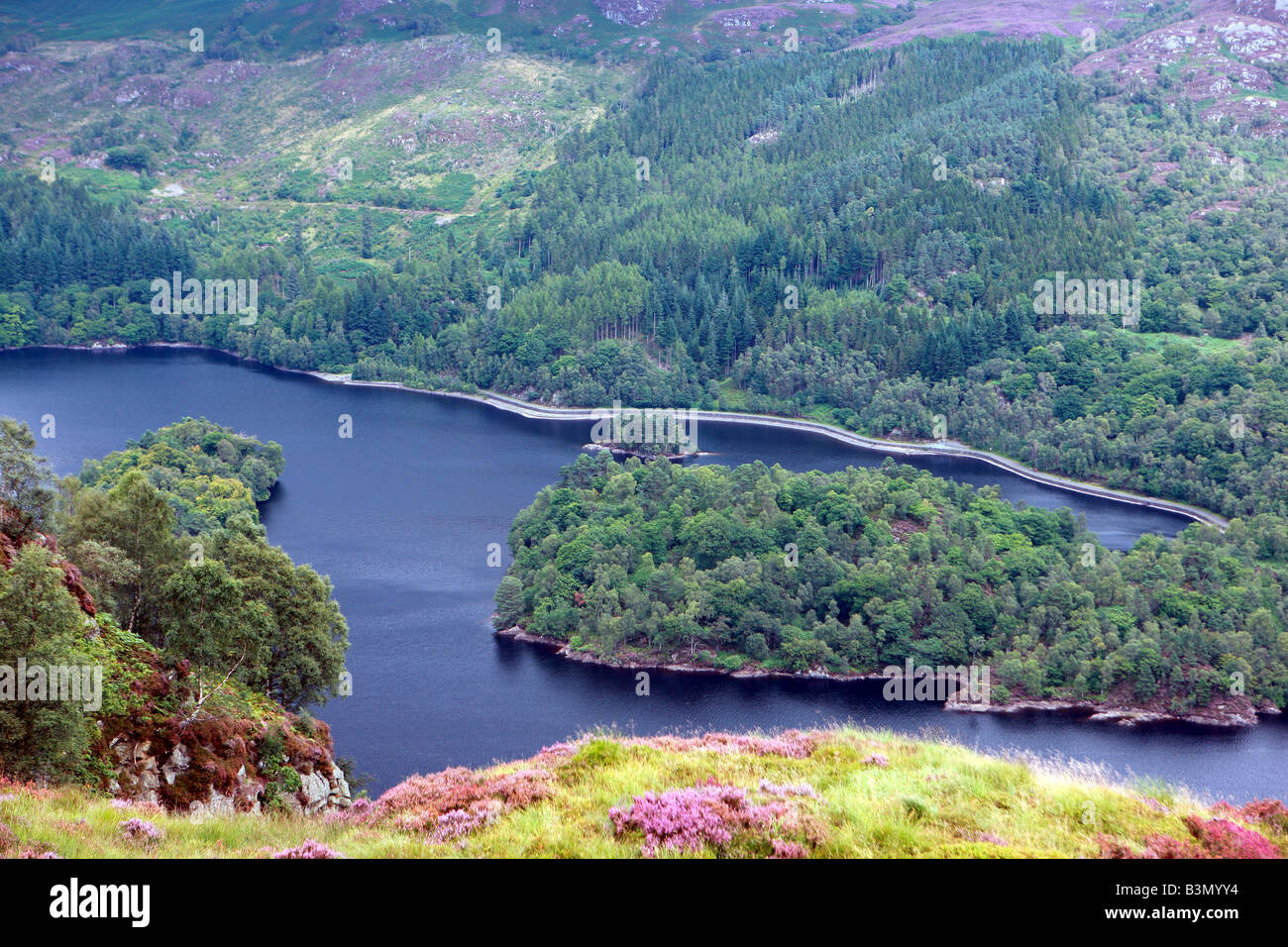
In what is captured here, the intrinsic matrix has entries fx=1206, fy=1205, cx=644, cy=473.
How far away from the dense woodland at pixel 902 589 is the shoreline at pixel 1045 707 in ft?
1.86

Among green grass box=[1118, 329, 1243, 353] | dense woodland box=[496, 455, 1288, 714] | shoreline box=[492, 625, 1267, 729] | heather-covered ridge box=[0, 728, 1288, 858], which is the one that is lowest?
shoreline box=[492, 625, 1267, 729]

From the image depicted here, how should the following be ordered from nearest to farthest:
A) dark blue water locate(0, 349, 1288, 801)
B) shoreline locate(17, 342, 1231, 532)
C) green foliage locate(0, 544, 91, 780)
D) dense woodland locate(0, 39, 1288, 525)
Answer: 1. green foliage locate(0, 544, 91, 780)
2. dark blue water locate(0, 349, 1288, 801)
3. shoreline locate(17, 342, 1231, 532)
4. dense woodland locate(0, 39, 1288, 525)

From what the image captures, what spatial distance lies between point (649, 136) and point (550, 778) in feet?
567

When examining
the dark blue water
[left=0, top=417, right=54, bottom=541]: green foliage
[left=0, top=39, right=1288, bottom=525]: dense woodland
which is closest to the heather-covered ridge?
[left=0, top=417, right=54, bottom=541]: green foliage

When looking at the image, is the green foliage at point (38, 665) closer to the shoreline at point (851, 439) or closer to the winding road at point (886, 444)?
the winding road at point (886, 444)

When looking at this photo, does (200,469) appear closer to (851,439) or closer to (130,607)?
(130,607)

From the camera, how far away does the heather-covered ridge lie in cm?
1377

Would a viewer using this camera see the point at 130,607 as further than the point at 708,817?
Yes

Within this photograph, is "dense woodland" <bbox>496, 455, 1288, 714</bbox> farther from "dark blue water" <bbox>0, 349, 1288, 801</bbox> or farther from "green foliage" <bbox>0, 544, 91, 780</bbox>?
"green foliage" <bbox>0, 544, 91, 780</bbox>

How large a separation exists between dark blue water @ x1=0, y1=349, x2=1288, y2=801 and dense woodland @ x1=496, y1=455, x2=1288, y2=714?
296 cm

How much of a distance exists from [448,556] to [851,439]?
49.6m

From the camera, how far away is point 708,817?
14172 millimetres

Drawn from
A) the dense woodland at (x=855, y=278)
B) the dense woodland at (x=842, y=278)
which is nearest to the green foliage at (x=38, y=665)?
the dense woodland at (x=842, y=278)

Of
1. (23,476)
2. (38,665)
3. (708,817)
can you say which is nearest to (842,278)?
(23,476)
